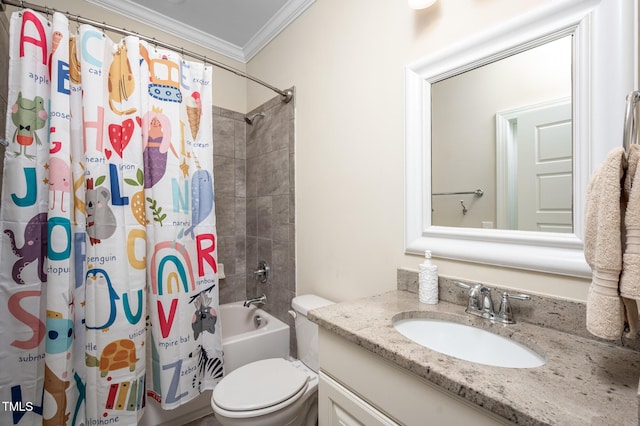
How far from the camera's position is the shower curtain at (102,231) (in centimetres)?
113

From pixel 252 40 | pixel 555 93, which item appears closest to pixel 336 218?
pixel 555 93

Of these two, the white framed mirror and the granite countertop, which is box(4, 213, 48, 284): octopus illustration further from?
the white framed mirror

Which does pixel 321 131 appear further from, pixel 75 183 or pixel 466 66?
pixel 75 183

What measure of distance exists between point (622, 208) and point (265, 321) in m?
2.01

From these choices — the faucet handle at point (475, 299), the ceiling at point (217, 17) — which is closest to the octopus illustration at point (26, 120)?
the ceiling at point (217, 17)

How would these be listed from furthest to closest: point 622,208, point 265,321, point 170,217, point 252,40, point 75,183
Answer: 1. point 252,40
2. point 265,321
3. point 170,217
4. point 75,183
5. point 622,208

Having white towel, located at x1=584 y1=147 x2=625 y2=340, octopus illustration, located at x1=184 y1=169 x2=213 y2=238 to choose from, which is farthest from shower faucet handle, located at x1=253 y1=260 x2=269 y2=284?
white towel, located at x1=584 y1=147 x2=625 y2=340

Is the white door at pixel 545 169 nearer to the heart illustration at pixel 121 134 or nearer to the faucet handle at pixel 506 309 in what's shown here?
the faucet handle at pixel 506 309

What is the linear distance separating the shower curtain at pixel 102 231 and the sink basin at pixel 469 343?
3.72 feet

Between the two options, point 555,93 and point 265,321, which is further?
point 265,321

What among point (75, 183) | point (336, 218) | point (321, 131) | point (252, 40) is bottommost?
point (336, 218)

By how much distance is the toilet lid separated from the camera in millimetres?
1158

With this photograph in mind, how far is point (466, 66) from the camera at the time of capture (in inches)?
40.4

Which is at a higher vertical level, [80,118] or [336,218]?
[80,118]
